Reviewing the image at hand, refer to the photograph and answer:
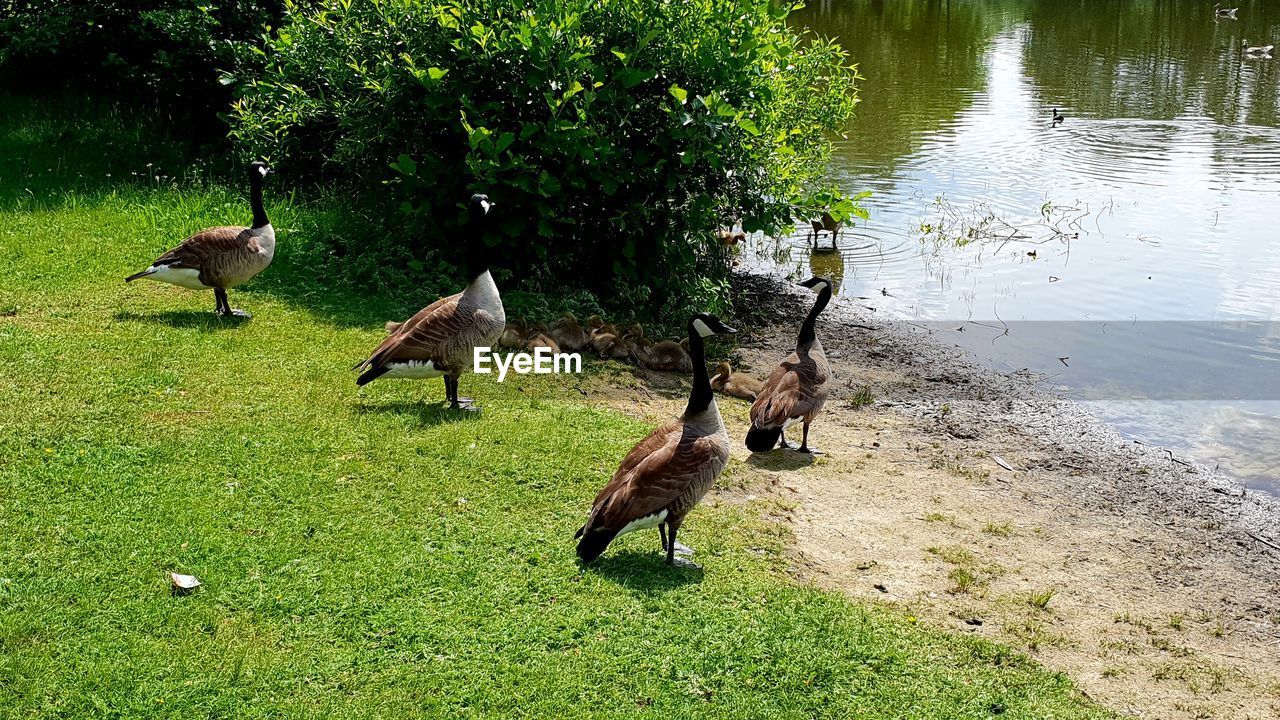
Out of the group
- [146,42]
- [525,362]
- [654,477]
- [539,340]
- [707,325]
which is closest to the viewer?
[654,477]

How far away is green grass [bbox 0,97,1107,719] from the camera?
571 centimetres

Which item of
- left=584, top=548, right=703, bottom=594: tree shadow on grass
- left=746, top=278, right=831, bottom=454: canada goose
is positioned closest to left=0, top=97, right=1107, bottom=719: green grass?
left=584, top=548, right=703, bottom=594: tree shadow on grass

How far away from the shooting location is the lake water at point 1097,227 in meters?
12.5

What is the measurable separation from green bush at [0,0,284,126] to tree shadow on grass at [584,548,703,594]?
435 inches

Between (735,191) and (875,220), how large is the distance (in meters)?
6.71

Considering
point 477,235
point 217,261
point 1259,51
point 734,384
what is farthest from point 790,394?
point 1259,51

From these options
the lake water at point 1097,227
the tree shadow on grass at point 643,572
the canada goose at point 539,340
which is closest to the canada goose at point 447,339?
the canada goose at point 539,340

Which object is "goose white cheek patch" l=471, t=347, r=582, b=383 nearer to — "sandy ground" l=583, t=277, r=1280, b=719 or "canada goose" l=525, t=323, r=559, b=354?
"canada goose" l=525, t=323, r=559, b=354

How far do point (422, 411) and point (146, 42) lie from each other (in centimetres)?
1114

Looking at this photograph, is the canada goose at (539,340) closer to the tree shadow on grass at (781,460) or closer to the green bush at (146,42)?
the tree shadow on grass at (781,460)

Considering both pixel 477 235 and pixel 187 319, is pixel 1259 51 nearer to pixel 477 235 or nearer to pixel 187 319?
pixel 477 235

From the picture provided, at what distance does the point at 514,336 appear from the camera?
1115cm

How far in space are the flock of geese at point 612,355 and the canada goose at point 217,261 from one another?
1 cm

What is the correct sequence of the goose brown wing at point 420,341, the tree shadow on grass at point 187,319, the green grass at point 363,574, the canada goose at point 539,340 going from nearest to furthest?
the green grass at point 363,574, the goose brown wing at point 420,341, the tree shadow on grass at point 187,319, the canada goose at point 539,340
